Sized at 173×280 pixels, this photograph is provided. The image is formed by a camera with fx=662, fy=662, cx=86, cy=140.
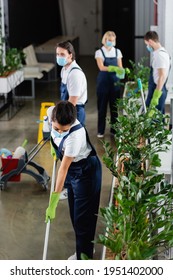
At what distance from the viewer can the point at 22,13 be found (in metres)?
13.0

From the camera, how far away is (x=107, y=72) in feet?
26.4

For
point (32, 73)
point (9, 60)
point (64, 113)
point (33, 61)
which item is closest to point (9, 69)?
point (9, 60)

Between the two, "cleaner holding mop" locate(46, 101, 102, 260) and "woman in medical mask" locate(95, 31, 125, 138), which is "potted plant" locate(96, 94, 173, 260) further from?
"woman in medical mask" locate(95, 31, 125, 138)

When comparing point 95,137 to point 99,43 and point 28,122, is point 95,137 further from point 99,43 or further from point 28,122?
point 99,43

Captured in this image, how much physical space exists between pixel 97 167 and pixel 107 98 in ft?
13.1

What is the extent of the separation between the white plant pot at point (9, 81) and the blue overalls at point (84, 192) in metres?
4.94

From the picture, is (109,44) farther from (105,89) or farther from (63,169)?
(63,169)

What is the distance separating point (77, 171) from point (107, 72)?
3934 mm

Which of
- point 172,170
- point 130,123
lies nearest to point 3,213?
point 130,123

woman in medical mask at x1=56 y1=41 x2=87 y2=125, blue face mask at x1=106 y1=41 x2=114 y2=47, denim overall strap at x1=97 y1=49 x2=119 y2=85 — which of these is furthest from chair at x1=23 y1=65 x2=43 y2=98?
woman in medical mask at x1=56 y1=41 x2=87 y2=125

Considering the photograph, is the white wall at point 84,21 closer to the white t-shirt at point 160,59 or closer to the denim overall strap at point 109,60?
the denim overall strap at point 109,60

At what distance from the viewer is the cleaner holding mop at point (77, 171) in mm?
3975

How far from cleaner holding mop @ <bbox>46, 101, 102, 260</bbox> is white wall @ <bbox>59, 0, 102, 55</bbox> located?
12546 millimetres
